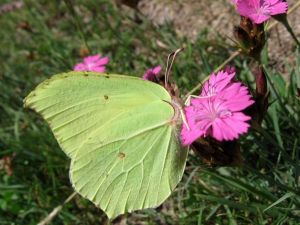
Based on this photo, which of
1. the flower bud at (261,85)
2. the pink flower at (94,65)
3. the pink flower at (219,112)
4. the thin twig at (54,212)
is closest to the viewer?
the pink flower at (219,112)

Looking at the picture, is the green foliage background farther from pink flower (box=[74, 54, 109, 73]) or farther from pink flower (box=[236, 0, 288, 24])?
pink flower (box=[236, 0, 288, 24])

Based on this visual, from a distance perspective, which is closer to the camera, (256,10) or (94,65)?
(256,10)

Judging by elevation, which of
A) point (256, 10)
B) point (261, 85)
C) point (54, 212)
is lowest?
point (54, 212)

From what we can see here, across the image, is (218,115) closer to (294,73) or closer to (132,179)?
(132,179)

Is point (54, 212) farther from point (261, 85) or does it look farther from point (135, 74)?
point (261, 85)

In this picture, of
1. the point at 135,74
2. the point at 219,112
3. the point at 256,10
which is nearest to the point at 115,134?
the point at 219,112

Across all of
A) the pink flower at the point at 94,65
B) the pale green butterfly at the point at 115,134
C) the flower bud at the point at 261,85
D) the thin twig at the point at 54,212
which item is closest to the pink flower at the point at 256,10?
the flower bud at the point at 261,85

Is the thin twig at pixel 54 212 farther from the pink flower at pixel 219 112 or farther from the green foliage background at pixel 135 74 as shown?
the pink flower at pixel 219 112

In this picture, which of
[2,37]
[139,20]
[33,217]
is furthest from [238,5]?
[2,37]
